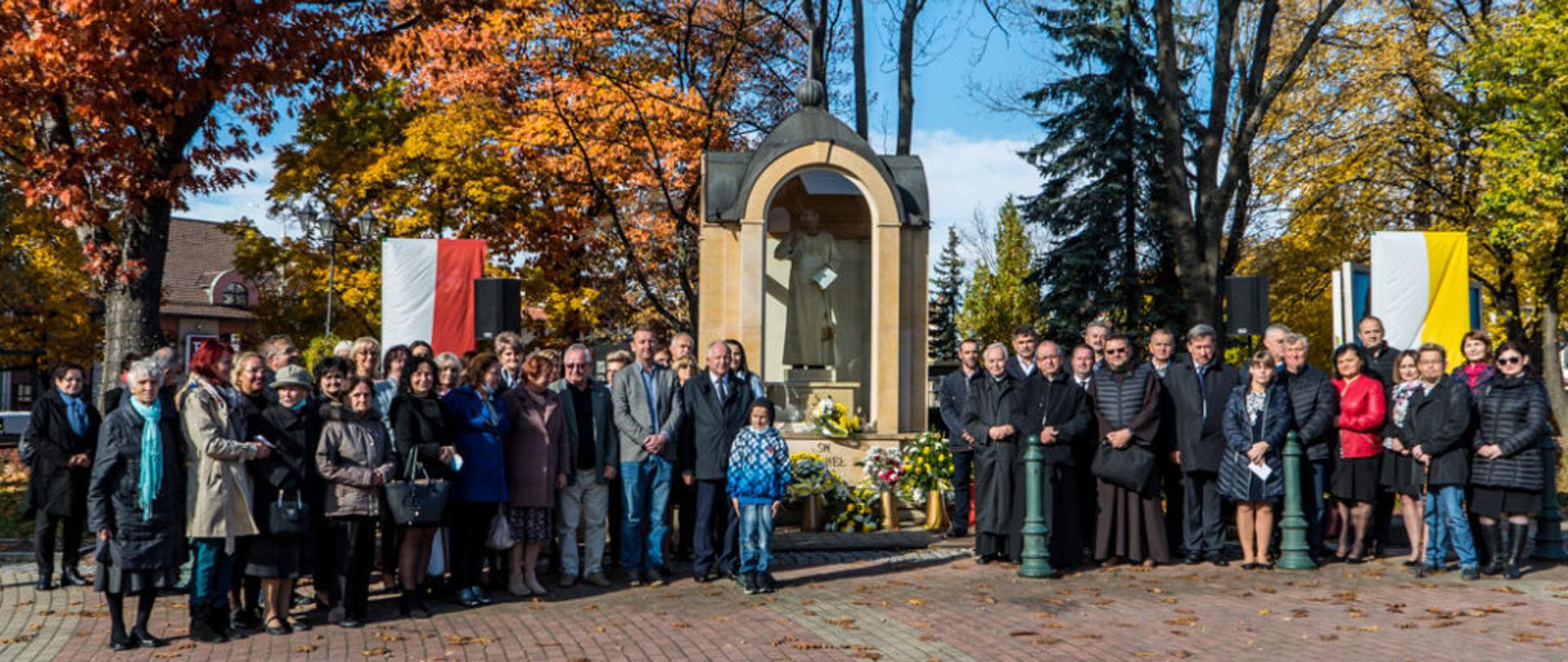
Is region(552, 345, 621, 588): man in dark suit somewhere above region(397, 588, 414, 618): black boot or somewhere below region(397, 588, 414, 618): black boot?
above

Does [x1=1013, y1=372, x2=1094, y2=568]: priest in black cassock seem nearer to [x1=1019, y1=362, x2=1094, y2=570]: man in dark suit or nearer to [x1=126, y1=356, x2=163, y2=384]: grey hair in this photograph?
[x1=1019, y1=362, x2=1094, y2=570]: man in dark suit

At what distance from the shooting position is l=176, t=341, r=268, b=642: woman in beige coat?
6.85 metres

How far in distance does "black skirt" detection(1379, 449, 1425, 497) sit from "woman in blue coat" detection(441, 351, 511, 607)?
261 inches

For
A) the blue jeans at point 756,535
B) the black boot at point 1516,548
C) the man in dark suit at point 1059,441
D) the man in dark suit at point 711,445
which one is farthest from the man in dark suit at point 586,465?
the black boot at point 1516,548

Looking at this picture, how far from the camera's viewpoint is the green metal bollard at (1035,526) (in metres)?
9.22

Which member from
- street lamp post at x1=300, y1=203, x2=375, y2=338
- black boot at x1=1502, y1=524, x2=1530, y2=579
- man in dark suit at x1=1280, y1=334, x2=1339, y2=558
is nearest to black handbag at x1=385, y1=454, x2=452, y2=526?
man in dark suit at x1=1280, y1=334, x2=1339, y2=558

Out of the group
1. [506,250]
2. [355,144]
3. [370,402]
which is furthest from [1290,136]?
[370,402]

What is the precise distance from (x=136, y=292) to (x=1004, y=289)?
38.3 meters

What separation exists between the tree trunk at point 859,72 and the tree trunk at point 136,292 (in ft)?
36.8

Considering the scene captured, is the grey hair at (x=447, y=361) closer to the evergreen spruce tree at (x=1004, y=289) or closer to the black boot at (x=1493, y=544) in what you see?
the black boot at (x=1493, y=544)

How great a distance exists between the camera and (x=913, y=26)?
20453 millimetres

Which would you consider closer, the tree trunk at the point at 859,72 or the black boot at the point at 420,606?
the black boot at the point at 420,606

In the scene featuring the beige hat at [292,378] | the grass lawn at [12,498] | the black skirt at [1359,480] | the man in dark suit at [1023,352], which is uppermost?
the man in dark suit at [1023,352]

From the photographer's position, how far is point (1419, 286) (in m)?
13.1
